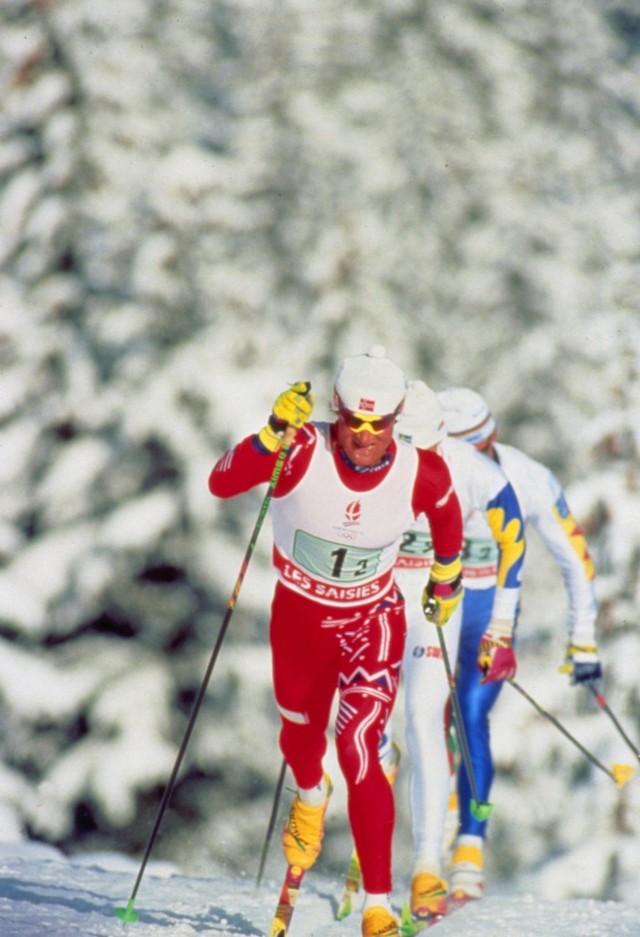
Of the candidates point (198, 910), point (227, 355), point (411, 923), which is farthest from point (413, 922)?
point (227, 355)

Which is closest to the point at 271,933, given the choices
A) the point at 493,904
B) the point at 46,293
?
the point at 493,904

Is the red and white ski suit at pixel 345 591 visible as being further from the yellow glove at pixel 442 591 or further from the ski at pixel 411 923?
the ski at pixel 411 923

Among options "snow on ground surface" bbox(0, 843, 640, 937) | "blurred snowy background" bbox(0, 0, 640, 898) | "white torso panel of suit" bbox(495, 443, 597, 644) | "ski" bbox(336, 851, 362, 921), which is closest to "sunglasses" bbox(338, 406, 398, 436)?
"white torso panel of suit" bbox(495, 443, 597, 644)

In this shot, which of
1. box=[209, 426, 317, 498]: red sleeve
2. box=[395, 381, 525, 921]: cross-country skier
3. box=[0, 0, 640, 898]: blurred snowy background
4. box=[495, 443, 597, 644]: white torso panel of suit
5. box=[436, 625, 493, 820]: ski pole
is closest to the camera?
box=[209, 426, 317, 498]: red sleeve

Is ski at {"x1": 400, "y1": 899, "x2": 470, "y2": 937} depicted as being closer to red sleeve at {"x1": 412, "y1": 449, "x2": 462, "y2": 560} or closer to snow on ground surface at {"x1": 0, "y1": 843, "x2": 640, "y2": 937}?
snow on ground surface at {"x1": 0, "y1": 843, "x2": 640, "y2": 937}

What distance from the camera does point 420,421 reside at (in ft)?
15.9

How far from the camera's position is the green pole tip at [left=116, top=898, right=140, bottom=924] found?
4426 mm

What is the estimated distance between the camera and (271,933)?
431 centimetres

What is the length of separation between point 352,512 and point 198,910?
6.42 feet

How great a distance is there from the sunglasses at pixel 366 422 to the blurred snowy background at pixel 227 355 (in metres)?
4.87

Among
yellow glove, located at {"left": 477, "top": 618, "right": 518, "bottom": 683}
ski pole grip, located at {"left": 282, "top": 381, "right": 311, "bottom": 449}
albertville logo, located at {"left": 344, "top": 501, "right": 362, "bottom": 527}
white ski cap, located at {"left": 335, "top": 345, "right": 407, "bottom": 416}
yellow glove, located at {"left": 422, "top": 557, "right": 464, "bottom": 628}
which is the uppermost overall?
white ski cap, located at {"left": 335, "top": 345, "right": 407, "bottom": 416}

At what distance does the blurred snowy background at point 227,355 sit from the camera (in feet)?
29.1

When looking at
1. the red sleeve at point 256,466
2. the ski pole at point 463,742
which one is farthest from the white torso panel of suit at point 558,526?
the red sleeve at point 256,466

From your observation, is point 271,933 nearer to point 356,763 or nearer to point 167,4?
point 356,763
